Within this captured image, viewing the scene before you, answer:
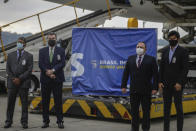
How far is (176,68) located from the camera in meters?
6.34

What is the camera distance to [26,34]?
1482 centimetres

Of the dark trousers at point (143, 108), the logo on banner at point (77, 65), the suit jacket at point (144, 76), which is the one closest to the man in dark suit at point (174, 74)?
the suit jacket at point (144, 76)

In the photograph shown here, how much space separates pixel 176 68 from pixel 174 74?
10 cm

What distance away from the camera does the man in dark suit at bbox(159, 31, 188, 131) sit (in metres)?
6.27

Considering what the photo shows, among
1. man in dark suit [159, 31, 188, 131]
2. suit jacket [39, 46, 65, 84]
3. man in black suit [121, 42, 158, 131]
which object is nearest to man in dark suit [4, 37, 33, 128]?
suit jacket [39, 46, 65, 84]

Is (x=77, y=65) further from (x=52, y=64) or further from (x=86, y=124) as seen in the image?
(x=86, y=124)

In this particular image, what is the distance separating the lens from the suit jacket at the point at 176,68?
6.26 meters

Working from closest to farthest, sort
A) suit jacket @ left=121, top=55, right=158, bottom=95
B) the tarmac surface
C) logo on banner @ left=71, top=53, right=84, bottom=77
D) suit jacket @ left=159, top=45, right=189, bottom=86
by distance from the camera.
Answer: suit jacket @ left=159, top=45, right=189, bottom=86
suit jacket @ left=121, top=55, right=158, bottom=95
the tarmac surface
logo on banner @ left=71, top=53, right=84, bottom=77

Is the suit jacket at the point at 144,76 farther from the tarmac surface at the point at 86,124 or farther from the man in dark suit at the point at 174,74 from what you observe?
the tarmac surface at the point at 86,124

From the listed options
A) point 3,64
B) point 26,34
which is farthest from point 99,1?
point 3,64

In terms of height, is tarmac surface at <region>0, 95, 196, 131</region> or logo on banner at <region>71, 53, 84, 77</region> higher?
logo on banner at <region>71, 53, 84, 77</region>

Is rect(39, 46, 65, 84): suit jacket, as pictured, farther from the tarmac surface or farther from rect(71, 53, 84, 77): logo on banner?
rect(71, 53, 84, 77): logo on banner

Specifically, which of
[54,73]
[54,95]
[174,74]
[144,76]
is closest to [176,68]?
[174,74]

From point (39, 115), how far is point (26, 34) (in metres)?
6.64
